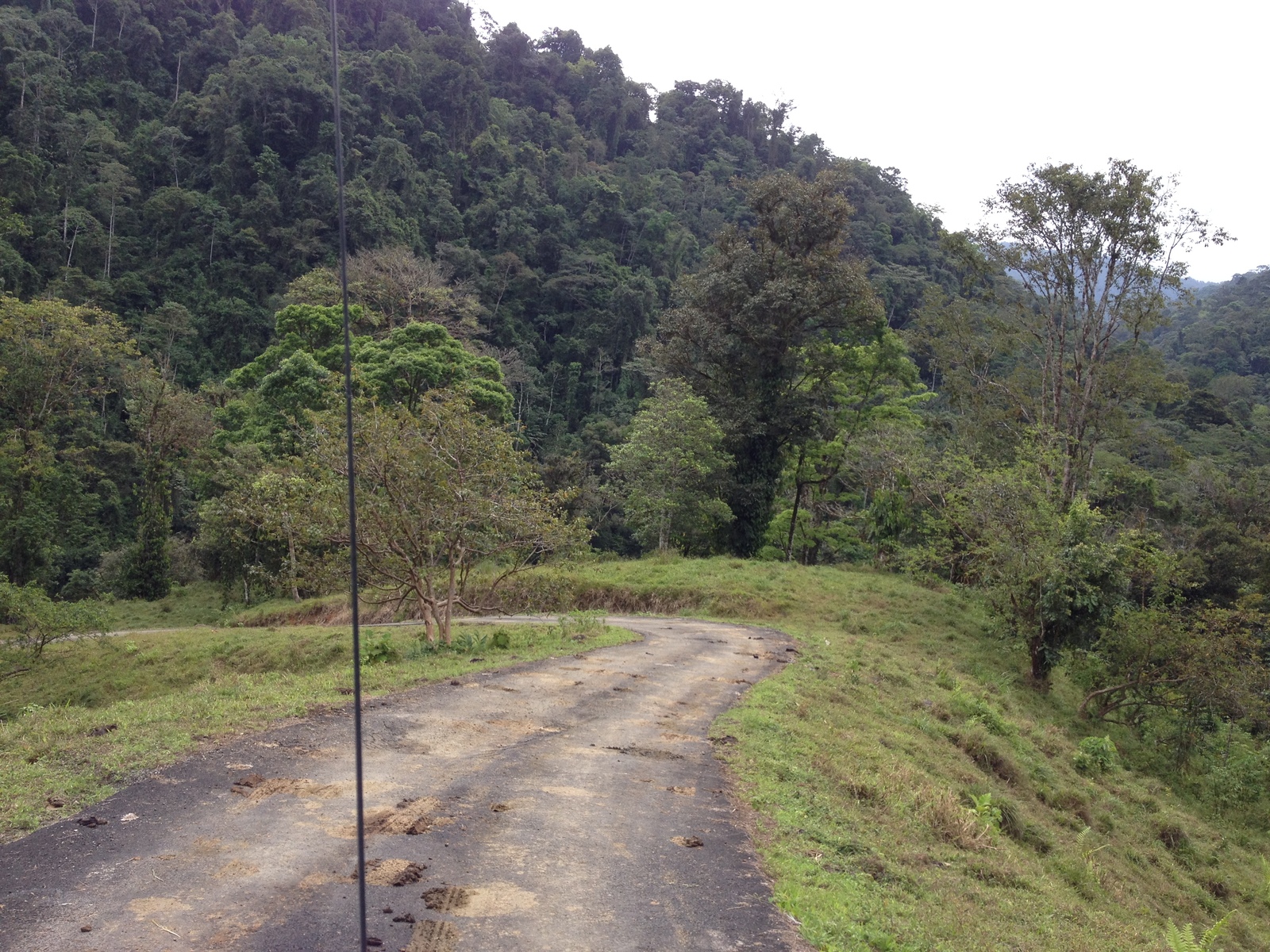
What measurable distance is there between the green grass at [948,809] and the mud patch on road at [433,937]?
7.03ft

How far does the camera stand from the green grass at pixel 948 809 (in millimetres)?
6109

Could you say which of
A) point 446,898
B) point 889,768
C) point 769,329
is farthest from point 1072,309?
point 446,898

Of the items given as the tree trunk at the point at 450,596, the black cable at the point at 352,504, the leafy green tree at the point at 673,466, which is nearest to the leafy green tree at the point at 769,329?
the leafy green tree at the point at 673,466

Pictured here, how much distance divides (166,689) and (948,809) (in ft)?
55.6

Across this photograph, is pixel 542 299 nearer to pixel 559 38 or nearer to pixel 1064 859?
pixel 559 38

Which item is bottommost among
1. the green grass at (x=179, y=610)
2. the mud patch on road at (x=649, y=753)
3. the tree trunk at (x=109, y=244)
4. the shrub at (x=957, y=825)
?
the green grass at (x=179, y=610)

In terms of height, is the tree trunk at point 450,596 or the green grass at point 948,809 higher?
the tree trunk at point 450,596

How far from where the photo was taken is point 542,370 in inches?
2375

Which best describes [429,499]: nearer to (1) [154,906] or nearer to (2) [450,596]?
(2) [450,596]

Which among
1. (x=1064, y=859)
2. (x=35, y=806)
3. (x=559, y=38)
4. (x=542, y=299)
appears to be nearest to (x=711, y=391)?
(x=1064, y=859)

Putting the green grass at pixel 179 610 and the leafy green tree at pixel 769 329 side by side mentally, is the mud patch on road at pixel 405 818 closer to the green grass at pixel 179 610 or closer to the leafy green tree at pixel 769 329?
the green grass at pixel 179 610

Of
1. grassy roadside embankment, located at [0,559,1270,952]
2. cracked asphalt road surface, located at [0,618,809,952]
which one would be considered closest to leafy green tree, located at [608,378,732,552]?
grassy roadside embankment, located at [0,559,1270,952]

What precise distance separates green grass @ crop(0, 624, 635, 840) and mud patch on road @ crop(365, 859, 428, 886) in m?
2.36

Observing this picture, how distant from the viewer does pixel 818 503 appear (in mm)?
35156
